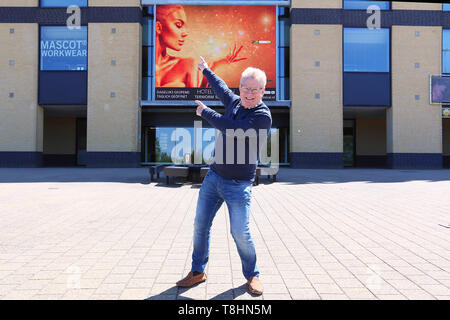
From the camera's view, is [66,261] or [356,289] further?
[66,261]

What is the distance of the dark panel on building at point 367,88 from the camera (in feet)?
73.7

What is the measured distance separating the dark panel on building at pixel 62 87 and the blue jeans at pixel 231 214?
72.5ft

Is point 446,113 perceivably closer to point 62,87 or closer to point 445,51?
point 445,51

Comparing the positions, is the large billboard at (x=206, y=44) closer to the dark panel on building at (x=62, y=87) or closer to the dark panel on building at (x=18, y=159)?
the dark panel on building at (x=62, y=87)

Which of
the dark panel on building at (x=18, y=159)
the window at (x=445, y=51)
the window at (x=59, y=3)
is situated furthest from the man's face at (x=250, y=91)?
the window at (x=445, y=51)

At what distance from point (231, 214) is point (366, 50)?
77.6ft

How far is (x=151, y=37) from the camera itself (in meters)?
23.6

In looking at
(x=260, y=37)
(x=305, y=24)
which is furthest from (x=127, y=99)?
(x=305, y=24)

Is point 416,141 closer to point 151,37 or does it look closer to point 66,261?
point 151,37

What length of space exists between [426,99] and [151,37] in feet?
65.4

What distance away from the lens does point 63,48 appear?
22375 mm
